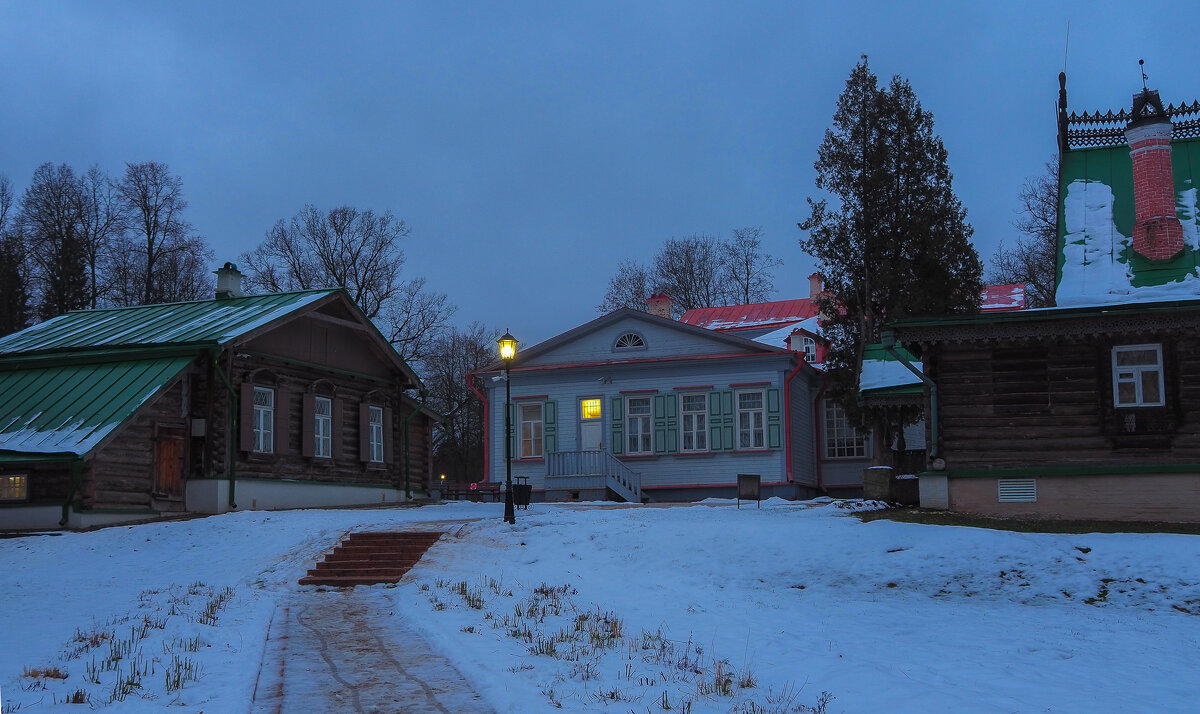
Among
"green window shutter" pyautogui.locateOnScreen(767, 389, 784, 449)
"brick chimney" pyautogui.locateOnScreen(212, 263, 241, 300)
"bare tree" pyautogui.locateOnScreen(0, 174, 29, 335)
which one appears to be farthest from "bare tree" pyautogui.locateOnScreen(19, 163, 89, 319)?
"green window shutter" pyautogui.locateOnScreen(767, 389, 784, 449)

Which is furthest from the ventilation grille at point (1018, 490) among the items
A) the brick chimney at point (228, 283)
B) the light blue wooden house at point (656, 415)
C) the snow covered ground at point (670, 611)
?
the brick chimney at point (228, 283)

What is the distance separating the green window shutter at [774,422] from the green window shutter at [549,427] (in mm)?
6793

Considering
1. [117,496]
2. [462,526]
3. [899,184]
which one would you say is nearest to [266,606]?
[462,526]

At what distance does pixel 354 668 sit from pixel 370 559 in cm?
838

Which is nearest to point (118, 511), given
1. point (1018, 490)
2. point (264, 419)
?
point (264, 419)

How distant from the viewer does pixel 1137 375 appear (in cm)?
1964

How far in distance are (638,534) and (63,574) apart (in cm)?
954

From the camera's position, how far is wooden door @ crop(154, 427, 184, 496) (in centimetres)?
2397

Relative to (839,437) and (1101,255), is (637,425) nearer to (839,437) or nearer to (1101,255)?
(839,437)

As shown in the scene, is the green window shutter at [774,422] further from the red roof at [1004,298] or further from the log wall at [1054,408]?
the red roof at [1004,298]

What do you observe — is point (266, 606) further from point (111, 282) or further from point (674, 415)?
point (111, 282)

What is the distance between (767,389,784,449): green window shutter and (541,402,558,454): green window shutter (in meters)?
6.79

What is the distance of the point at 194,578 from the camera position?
56.2 ft

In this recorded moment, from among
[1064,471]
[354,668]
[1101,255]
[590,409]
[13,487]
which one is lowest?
[354,668]
